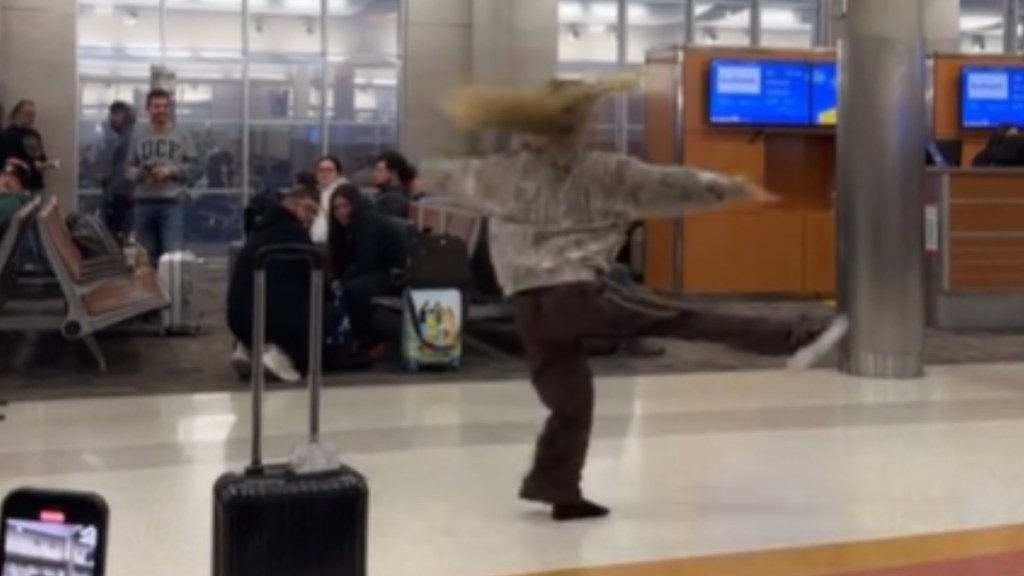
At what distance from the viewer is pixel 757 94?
1451 cm

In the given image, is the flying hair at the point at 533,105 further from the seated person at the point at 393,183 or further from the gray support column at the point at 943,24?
the gray support column at the point at 943,24

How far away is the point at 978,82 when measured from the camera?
15453 millimetres

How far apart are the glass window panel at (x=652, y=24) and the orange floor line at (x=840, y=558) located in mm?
15863

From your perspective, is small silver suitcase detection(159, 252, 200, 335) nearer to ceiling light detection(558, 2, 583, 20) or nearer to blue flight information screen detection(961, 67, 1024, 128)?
blue flight information screen detection(961, 67, 1024, 128)

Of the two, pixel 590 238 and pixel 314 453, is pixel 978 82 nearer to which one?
pixel 590 238

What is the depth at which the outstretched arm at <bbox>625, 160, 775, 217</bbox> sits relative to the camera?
506cm

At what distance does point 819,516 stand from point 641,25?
15773 mm

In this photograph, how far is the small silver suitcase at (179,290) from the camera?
34.9 feet

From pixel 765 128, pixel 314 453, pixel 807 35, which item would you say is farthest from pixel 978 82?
pixel 314 453

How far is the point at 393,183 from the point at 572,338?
6307 mm

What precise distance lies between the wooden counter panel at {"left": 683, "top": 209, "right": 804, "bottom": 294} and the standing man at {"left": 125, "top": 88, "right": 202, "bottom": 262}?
5.14m

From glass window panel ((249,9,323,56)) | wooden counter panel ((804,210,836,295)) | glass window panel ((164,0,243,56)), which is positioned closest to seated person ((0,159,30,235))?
glass window panel ((164,0,243,56))

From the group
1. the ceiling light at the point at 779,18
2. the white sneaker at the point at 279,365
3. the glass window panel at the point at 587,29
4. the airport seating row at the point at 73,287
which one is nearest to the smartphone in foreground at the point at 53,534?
the white sneaker at the point at 279,365

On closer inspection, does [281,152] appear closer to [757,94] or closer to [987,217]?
[757,94]
